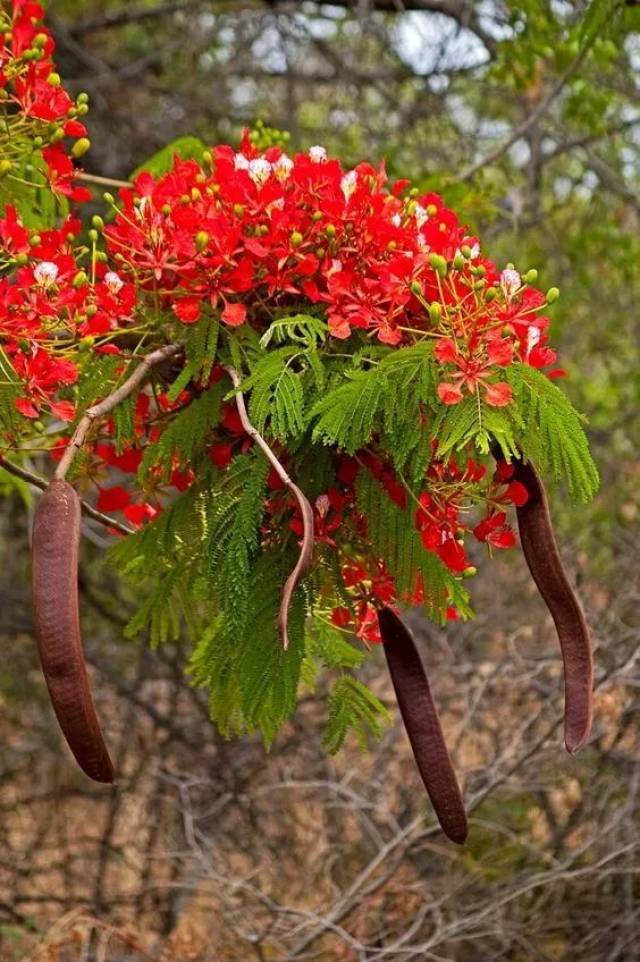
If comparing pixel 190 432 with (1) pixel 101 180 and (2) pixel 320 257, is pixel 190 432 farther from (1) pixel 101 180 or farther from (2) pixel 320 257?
(1) pixel 101 180

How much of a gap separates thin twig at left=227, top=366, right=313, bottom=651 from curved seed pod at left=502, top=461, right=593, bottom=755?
31cm

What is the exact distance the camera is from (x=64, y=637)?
1161 mm

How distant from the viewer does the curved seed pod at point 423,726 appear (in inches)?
58.6

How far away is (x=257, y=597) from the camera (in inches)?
57.2

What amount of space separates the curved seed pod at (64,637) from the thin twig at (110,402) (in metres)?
0.08

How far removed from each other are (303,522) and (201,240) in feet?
1.33

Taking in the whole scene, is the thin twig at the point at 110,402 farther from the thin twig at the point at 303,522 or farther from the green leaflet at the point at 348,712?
the green leaflet at the point at 348,712

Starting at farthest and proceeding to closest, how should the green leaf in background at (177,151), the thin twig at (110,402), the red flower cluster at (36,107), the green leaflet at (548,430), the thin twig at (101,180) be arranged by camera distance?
1. the green leaf in background at (177,151)
2. the thin twig at (101,180)
3. the red flower cluster at (36,107)
4. the green leaflet at (548,430)
5. the thin twig at (110,402)

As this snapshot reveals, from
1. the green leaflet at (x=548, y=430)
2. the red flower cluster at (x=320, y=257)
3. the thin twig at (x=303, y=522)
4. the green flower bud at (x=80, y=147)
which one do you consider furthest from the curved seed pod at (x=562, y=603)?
the green flower bud at (x=80, y=147)

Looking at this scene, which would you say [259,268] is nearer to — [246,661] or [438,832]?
[246,661]

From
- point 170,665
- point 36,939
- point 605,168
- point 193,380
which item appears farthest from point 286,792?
point 193,380

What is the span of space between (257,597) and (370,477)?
0.66 feet

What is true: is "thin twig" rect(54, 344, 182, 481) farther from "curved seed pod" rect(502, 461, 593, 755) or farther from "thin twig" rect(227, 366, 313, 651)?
"curved seed pod" rect(502, 461, 593, 755)

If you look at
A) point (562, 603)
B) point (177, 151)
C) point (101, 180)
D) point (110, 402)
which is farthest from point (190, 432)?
point (177, 151)
